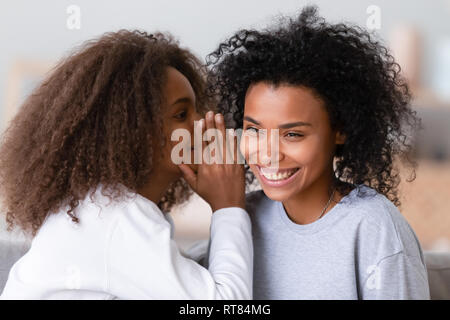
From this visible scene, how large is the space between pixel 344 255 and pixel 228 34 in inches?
89.6

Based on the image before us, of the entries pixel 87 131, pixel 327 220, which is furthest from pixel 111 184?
pixel 327 220

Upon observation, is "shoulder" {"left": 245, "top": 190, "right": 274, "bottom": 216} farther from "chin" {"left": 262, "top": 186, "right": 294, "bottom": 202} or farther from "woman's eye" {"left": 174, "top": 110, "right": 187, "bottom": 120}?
"woman's eye" {"left": 174, "top": 110, "right": 187, "bottom": 120}

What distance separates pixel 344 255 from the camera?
3.51 ft

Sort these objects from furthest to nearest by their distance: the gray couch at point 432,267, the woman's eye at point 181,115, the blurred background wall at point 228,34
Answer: the blurred background wall at point 228,34 → the gray couch at point 432,267 → the woman's eye at point 181,115

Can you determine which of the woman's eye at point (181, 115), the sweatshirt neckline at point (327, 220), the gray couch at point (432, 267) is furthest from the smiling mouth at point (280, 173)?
the gray couch at point (432, 267)

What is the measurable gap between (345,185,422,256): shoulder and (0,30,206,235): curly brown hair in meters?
0.44

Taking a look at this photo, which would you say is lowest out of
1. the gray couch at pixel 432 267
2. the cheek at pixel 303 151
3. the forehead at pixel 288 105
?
the gray couch at pixel 432 267

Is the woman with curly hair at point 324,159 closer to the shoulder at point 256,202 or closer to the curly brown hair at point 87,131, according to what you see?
the shoulder at point 256,202

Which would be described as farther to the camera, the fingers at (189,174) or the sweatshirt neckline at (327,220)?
the fingers at (189,174)

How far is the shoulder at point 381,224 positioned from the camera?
1021 mm

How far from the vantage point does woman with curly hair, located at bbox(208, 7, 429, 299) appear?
1053 mm

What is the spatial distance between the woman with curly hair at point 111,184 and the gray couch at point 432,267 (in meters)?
0.16

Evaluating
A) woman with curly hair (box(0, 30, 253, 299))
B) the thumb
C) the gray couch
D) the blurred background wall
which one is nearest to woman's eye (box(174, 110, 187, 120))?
woman with curly hair (box(0, 30, 253, 299))

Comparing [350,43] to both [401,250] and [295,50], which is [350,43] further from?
[401,250]
